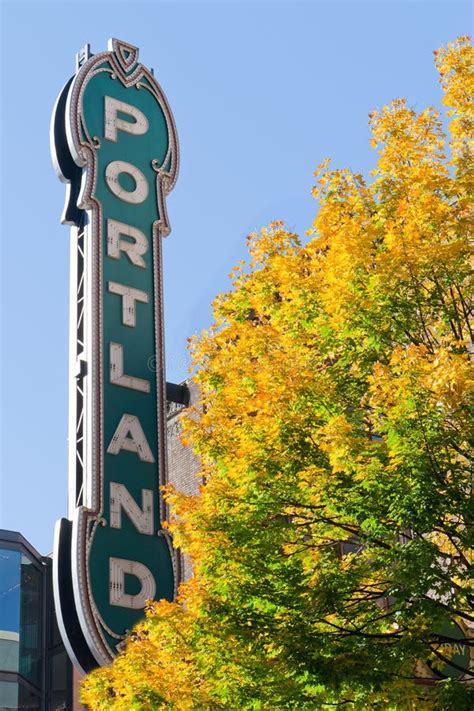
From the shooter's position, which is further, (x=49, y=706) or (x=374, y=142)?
(x=49, y=706)

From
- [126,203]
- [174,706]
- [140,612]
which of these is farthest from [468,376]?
[126,203]

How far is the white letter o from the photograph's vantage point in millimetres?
29750

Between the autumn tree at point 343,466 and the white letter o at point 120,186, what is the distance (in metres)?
10.8

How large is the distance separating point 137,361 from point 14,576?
28.7m

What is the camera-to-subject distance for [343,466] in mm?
15656

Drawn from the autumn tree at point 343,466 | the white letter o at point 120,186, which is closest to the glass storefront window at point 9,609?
the white letter o at point 120,186

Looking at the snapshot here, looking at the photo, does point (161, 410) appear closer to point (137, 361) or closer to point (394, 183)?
point (137, 361)

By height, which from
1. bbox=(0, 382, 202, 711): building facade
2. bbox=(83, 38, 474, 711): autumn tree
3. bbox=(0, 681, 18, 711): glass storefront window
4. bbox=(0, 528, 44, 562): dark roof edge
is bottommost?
bbox=(83, 38, 474, 711): autumn tree

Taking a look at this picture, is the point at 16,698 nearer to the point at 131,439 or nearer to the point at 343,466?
the point at 131,439

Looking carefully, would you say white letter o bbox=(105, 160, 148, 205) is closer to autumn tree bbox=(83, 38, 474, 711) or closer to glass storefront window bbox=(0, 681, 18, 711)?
autumn tree bbox=(83, 38, 474, 711)

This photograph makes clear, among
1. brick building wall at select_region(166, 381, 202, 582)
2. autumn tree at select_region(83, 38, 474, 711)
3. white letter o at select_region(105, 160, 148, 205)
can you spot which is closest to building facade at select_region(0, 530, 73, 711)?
brick building wall at select_region(166, 381, 202, 582)

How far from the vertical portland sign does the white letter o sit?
0.03m

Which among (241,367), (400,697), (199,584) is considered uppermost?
(241,367)

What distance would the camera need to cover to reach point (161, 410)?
2777cm
